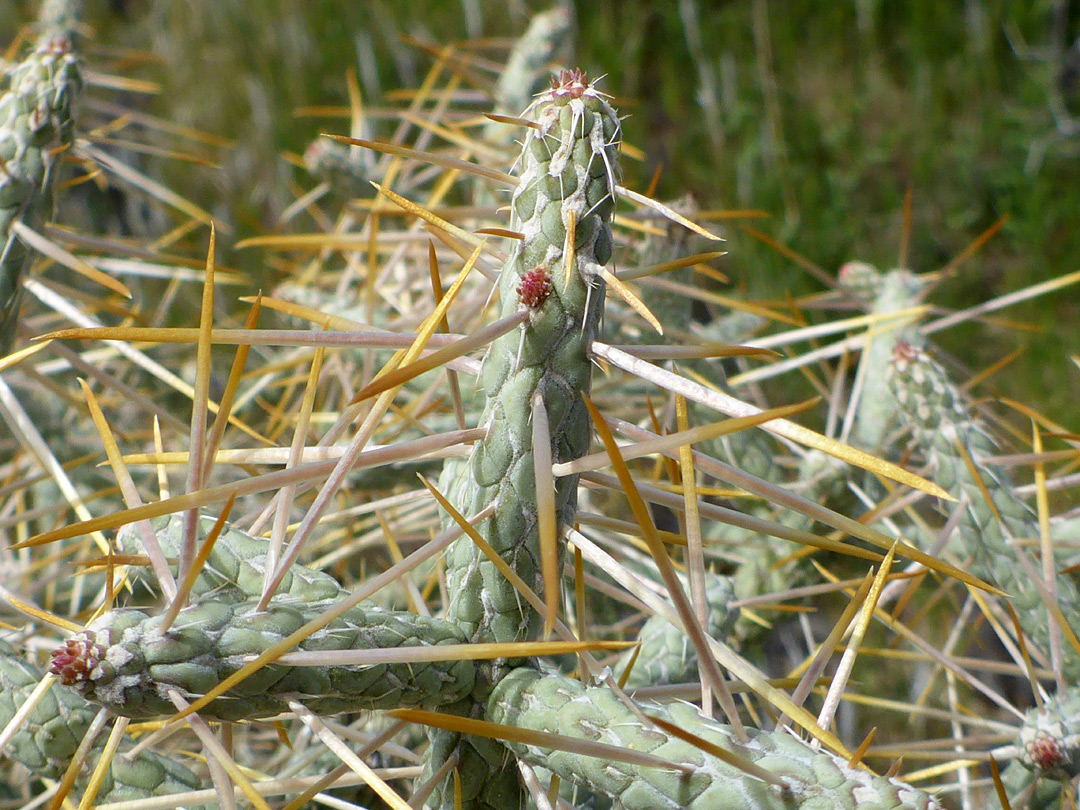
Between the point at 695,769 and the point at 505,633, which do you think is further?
the point at 505,633

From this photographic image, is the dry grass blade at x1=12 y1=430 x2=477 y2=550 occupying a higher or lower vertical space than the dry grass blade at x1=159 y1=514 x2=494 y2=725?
higher

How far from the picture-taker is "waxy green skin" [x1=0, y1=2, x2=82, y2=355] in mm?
930

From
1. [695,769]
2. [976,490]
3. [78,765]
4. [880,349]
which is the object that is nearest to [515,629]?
[695,769]

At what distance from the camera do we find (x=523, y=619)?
2.07 feet

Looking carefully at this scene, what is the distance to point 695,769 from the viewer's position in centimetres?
50

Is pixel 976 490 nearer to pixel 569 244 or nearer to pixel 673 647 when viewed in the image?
pixel 673 647

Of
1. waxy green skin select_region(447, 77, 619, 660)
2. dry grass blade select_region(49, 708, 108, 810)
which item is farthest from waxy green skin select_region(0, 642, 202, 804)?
waxy green skin select_region(447, 77, 619, 660)

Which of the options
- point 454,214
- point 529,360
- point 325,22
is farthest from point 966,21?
point 529,360

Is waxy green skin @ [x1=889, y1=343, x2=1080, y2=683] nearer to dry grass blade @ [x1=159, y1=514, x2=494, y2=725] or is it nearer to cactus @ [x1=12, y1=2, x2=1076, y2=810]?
cactus @ [x1=12, y1=2, x2=1076, y2=810]

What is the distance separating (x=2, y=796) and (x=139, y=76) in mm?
2739

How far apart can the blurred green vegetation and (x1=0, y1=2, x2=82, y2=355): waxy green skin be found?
1819 mm

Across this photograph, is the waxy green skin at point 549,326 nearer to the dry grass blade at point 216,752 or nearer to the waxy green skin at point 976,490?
the dry grass blade at point 216,752

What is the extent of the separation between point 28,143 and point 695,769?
89 centimetres

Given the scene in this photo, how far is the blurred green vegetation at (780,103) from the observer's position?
280 cm
